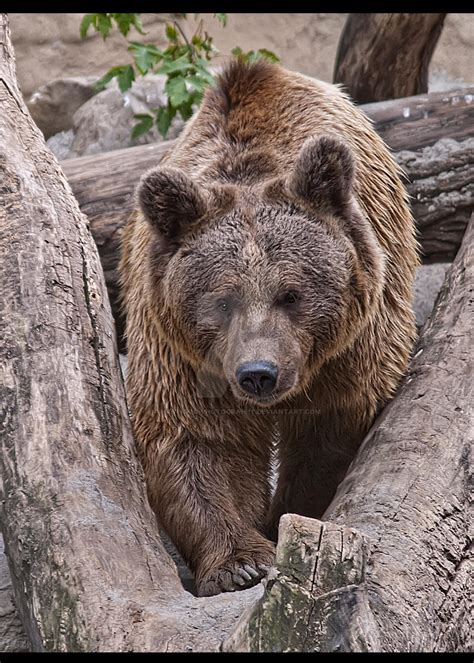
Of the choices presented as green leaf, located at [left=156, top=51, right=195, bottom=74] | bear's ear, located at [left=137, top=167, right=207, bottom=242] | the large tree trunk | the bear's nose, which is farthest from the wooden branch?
green leaf, located at [left=156, top=51, right=195, bottom=74]

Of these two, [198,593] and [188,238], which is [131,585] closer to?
[198,593]

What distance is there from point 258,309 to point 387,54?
4863 mm

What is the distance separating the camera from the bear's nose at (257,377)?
3805 mm

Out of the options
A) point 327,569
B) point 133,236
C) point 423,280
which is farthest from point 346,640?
point 423,280

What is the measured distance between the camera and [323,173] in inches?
166

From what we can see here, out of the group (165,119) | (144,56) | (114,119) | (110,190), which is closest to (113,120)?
(114,119)

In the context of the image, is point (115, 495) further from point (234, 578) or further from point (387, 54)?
point (387, 54)

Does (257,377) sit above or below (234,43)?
above

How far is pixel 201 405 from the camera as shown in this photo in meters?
4.45

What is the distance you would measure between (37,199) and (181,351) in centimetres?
91

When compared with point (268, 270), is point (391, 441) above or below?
below

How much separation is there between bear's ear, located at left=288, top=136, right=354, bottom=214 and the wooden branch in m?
0.94

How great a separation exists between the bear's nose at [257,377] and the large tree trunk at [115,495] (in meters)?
0.54

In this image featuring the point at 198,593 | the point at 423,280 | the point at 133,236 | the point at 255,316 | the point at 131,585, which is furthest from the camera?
the point at 423,280
